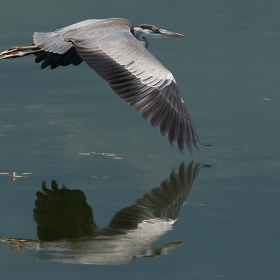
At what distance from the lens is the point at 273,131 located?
275 inches

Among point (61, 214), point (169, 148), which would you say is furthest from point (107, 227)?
point (169, 148)

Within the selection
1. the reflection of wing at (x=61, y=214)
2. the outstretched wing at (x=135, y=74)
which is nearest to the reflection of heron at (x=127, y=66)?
the outstretched wing at (x=135, y=74)

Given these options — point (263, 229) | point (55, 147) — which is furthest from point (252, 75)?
point (263, 229)

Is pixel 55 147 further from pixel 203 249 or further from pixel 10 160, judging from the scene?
pixel 203 249

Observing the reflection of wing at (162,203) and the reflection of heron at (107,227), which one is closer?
the reflection of heron at (107,227)

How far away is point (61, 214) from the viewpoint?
537cm

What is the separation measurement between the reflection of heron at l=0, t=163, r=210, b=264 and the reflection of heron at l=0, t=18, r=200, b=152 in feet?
1.39

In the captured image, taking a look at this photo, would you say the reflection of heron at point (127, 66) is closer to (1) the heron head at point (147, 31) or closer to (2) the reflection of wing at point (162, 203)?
(2) the reflection of wing at point (162, 203)

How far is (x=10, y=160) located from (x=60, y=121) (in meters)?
1.07

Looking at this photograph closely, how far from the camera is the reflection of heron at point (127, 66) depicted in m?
5.93

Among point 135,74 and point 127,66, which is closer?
point 135,74

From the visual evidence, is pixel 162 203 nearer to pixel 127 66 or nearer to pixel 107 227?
pixel 107 227

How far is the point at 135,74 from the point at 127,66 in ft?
0.60

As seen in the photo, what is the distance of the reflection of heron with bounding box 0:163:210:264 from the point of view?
4695 millimetres
